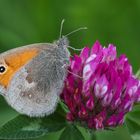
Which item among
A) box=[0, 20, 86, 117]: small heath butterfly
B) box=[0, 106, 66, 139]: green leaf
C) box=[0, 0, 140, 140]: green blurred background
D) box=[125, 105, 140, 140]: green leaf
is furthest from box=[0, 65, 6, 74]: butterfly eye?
box=[0, 0, 140, 140]: green blurred background

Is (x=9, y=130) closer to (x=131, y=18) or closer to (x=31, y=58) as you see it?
(x=31, y=58)

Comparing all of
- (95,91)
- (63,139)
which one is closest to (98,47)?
(95,91)

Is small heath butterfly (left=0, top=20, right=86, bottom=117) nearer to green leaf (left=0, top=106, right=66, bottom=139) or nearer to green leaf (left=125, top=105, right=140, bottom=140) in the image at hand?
green leaf (left=0, top=106, right=66, bottom=139)

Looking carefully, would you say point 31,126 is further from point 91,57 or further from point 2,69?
point 91,57

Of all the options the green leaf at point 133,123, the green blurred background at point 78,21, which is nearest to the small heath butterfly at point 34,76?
the green leaf at point 133,123

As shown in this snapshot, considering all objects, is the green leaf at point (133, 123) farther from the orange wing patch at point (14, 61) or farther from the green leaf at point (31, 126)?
the orange wing patch at point (14, 61)
